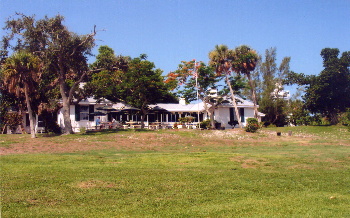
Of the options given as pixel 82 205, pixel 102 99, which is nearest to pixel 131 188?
pixel 82 205

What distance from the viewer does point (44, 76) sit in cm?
3222

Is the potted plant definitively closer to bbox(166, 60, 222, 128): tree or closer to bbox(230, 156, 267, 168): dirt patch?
bbox(166, 60, 222, 128): tree

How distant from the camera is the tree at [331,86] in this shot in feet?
138

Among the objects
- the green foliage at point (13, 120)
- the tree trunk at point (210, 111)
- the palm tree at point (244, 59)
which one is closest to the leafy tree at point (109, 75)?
the green foliage at point (13, 120)

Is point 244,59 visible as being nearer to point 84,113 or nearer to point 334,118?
point 334,118

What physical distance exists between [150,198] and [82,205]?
1.50m

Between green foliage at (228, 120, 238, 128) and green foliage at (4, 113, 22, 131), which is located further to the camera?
green foliage at (228, 120, 238, 128)

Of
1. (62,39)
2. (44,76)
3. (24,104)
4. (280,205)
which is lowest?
(280,205)

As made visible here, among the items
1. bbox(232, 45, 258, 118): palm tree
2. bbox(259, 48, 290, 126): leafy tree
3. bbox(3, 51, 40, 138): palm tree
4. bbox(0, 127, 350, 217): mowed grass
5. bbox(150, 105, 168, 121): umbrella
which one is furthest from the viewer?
bbox(259, 48, 290, 126): leafy tree

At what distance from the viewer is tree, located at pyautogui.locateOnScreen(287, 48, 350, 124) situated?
41969 mm

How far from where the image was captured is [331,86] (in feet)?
139

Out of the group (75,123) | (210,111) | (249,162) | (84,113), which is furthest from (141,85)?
(249,162)

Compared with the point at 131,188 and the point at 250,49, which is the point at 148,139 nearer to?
the point at 131,188

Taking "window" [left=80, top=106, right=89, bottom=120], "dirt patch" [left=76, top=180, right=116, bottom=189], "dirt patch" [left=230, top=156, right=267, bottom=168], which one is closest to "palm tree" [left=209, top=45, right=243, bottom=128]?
"window" [left=80, top=106, right=89, bottom=120]
